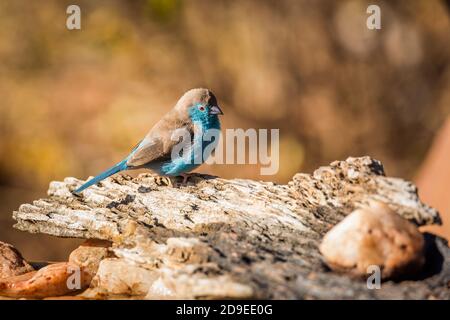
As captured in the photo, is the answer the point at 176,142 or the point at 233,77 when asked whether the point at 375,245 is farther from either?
the point at 233,77

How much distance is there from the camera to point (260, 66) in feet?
37.3

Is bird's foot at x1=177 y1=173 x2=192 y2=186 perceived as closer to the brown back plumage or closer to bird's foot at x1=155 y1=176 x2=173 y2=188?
bird's foot at x1=155 y1=176 x2=173 y2=188

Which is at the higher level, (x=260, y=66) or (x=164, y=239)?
(x=260, y=66)

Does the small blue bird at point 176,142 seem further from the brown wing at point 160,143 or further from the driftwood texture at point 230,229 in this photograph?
the driftwood texture at point 230,229

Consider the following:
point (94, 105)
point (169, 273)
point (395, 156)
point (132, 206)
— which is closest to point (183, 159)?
point (132, 206)

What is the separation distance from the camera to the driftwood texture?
4359mm

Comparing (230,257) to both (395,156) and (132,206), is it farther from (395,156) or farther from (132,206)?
(395,156)

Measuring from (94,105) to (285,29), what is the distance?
3.11 meters

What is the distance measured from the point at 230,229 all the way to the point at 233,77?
649 centimetres

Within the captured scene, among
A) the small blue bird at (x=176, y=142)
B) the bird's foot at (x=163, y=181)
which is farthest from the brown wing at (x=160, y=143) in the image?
the bird's foot at (x=163, y=181)

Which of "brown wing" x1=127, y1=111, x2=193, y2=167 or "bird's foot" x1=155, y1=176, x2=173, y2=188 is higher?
"brown wing" x1=127, y1=111, x2=193, y2=167

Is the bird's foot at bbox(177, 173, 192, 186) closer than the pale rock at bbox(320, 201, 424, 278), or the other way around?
the pale rock at bbox(320, 201, 424, 278)

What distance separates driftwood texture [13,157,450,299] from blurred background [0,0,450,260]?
195 inches

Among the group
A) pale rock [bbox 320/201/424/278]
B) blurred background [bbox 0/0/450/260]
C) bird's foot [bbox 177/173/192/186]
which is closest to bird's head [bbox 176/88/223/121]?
bird's foot [bbox 177/173/192/186]
